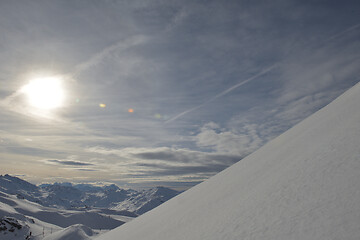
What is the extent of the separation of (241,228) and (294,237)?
1.25 metres

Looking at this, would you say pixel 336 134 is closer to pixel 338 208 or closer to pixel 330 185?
pixel 330 185

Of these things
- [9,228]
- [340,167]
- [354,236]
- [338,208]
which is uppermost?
[340,167]

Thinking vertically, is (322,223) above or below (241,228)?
above

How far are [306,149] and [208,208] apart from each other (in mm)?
3768

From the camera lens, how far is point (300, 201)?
450 centimetres

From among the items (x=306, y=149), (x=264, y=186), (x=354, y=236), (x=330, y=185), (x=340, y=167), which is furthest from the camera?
(x=306, y=149)

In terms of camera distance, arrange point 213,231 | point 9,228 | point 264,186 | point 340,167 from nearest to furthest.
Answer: point 340,167 → point 213,231 → point 264,186 → point 9,228

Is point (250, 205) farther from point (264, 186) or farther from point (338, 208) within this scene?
point (338, 208)

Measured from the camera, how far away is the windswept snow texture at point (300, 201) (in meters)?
3.71

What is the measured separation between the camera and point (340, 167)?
485 centimetres

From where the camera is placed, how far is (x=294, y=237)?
3635mm

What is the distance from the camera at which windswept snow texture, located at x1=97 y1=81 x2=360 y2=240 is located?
3.71m

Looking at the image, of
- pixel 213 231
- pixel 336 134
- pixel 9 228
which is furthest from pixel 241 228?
pixel 9 228

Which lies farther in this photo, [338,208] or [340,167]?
[340,167]
